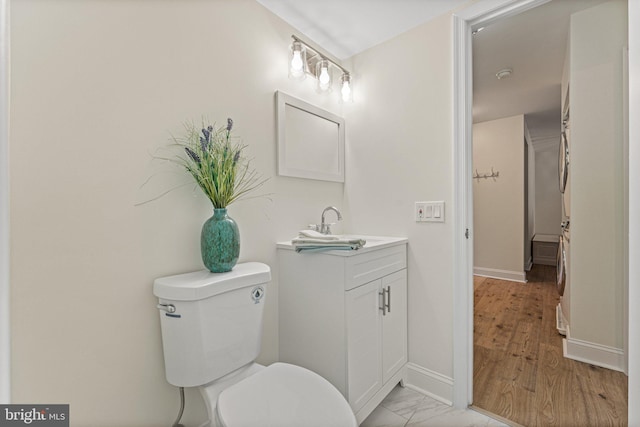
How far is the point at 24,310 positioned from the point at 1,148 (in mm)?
491

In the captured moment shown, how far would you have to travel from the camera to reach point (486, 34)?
7.07ft

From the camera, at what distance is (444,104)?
1632 millimetres

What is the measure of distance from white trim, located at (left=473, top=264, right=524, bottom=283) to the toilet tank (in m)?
3.99

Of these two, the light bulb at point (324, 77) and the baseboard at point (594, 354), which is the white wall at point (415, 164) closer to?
the light bulb at point (324, 77)

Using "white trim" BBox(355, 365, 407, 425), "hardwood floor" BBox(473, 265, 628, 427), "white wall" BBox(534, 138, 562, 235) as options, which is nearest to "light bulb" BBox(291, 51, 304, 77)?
"white trim" BBox(355, 365, 407, 425)

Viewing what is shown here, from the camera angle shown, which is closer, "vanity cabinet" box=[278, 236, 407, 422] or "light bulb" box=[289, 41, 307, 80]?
"vanity cabinet" box=[278, 236, 407, 422]

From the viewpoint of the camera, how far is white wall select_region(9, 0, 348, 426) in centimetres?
90

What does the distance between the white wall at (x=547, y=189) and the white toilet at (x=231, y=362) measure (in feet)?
18.6

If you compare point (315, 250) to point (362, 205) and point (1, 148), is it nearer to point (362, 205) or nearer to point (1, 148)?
point (362, 205)

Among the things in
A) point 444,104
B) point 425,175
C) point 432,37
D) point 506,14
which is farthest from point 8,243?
point 506,14

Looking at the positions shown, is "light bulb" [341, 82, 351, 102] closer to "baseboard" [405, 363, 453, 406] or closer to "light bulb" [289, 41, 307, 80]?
"light bulb" [289, 41, 307, 80]

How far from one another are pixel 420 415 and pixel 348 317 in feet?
2.31

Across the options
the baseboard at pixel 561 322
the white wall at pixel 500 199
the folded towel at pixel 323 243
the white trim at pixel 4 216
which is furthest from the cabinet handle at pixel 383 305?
the white wall at pixel 500 199

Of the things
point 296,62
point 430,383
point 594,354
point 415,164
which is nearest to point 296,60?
point 296,62
